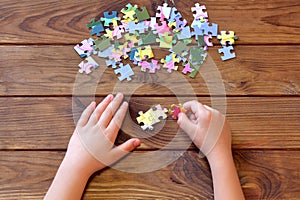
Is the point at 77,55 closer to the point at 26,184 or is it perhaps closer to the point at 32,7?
the point at 32,7

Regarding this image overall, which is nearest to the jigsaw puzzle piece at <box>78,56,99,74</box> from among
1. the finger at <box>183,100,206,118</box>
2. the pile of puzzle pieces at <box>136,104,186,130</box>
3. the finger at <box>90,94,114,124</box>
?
the finger at <box>90,94,114,124</box>

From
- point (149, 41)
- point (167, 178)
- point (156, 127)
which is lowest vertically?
point (167, 178)

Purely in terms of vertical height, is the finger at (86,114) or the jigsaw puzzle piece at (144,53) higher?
the jigsaw puzzle piece at (144,53)

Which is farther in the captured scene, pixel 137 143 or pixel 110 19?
pixel 110 19

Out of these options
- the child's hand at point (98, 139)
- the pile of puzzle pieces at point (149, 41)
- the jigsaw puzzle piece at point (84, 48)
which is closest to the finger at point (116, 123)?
the child's hand at point (98, 139)

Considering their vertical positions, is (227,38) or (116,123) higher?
(227,38)

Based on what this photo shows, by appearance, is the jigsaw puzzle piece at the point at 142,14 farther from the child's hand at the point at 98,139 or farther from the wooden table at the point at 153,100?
the child's hand at the point at 98,139

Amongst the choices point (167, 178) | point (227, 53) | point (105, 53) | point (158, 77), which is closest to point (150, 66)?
point (158, 77)

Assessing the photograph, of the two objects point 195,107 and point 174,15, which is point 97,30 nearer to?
point 174,15
